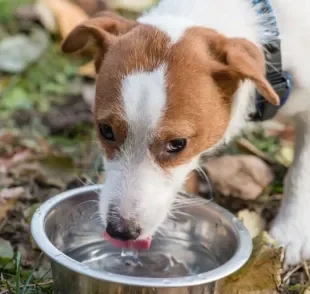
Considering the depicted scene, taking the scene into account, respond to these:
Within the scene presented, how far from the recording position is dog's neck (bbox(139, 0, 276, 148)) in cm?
231

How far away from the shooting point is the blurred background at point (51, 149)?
2.41 m

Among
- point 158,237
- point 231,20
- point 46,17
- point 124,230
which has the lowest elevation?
point 46,17

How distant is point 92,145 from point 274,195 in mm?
866

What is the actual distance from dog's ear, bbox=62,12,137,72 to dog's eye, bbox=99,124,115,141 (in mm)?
270

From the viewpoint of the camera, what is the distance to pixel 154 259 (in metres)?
2.29

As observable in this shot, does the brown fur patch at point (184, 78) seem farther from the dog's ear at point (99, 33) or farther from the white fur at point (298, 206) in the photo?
the white fur at point (298, 206)

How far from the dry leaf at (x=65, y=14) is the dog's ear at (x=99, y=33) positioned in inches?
71.6

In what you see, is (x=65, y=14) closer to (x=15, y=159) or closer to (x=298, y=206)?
(x=15, y=159)

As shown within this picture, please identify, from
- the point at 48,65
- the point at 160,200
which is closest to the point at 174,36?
the point at 160,200

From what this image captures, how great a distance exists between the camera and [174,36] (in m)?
2.14

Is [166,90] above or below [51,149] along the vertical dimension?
above

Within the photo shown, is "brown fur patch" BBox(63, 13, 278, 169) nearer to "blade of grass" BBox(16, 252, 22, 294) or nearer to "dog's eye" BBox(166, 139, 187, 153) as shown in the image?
"dog's eye" BBox(166, 139, 187, 153)

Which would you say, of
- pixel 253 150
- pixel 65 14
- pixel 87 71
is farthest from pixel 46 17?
pixel 253 150

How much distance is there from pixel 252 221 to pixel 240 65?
702 millimetres
